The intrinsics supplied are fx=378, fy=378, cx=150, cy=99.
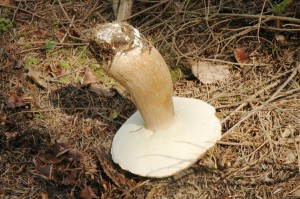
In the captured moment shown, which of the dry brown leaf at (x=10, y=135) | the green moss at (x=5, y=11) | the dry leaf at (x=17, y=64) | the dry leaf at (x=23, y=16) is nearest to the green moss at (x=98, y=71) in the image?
Answer: the dry leaf at (x=17, y=64)

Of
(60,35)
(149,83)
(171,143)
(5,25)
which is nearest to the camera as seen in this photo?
(149,83)

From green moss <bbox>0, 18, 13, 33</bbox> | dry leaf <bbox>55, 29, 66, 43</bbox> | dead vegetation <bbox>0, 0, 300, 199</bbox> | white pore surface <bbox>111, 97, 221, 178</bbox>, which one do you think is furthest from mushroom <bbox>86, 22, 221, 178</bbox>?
green moss <bbox>0, 18, 13, 33</bbox>

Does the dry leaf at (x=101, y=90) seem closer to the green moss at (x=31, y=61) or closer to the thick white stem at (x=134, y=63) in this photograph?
the green moss at (x=31, y=61)

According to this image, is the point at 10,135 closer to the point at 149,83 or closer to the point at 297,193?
the point at 149,83

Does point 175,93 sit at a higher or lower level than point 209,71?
lower

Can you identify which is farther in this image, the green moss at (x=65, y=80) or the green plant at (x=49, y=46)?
the green plant at (x=49, y=46)

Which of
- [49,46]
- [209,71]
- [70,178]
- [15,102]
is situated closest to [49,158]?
[70,178]

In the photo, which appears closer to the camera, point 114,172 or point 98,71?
point 114,172
